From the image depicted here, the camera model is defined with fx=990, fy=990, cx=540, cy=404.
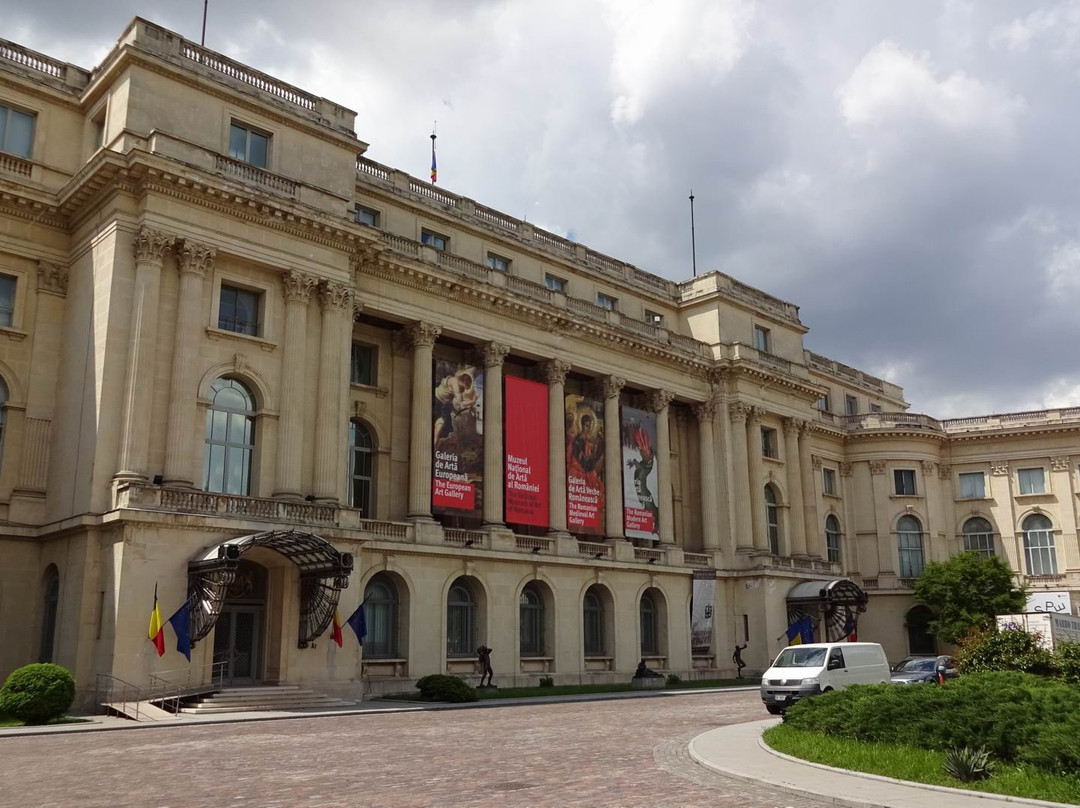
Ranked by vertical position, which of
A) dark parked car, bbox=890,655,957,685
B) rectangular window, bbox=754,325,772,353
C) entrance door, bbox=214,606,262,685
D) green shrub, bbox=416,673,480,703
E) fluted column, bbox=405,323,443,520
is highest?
rectangular window, bbox=754,325,772,353

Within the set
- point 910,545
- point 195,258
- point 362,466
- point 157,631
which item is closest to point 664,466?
point 362,466

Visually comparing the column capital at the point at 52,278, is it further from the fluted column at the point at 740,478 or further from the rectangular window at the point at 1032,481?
the rectangular window at the point at 1032,481

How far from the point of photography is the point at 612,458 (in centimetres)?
5031

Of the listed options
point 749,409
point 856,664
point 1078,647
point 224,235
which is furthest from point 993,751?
point 749,409

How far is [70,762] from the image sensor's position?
18.0 meters

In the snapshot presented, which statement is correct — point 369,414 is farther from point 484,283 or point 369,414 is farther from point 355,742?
point 355,742

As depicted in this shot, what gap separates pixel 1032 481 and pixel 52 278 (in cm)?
6339

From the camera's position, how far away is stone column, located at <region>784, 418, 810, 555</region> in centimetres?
5944

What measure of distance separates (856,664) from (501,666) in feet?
57.7

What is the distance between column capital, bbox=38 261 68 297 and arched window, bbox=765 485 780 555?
130 feet

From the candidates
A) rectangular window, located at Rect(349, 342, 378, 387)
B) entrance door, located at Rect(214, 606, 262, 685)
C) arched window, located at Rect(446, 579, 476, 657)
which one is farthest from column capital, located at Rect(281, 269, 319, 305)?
arched window, located at Rect(446, 579, 476, 657)

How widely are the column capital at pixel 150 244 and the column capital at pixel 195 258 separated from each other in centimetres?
64

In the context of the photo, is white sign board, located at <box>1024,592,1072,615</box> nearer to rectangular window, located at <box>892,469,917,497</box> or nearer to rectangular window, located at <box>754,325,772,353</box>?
Answer: rectangular window, located at <box>892,469,917,497</box>

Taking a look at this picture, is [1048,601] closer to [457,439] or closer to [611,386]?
[611,386]
